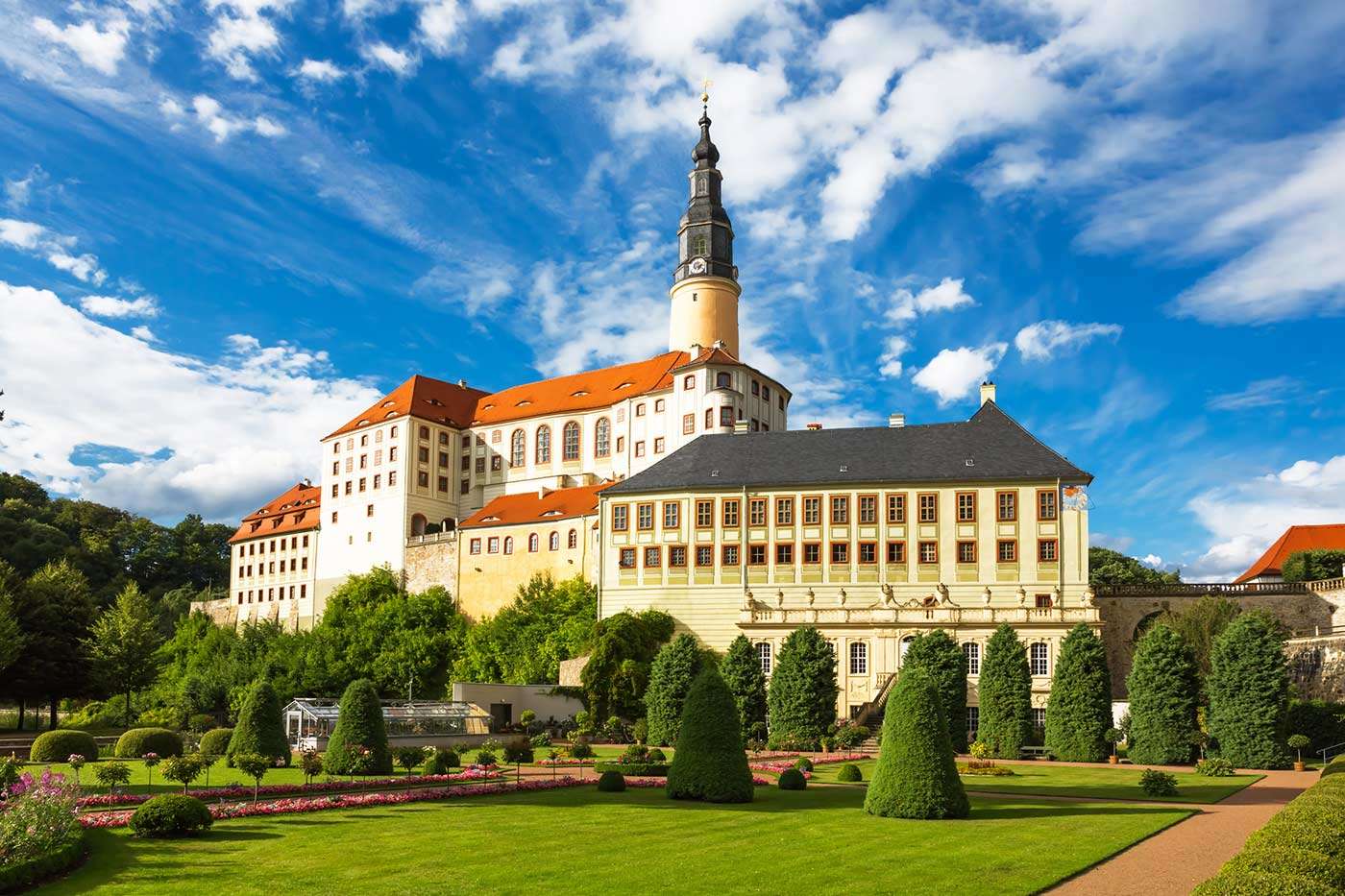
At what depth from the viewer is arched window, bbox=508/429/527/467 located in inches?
3644

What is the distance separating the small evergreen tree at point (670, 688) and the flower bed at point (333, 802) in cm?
1616

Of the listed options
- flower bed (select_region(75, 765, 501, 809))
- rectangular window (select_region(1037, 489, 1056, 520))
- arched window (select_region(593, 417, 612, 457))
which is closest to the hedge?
flower bed (select_region(75, 765, 501, 809))

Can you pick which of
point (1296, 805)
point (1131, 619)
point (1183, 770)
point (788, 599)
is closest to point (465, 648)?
point (788, 599)

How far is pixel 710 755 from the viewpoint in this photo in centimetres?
2830

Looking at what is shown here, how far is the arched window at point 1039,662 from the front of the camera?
5475 centimetres

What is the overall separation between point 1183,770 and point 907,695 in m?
21.3

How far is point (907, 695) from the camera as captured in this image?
86.7ft

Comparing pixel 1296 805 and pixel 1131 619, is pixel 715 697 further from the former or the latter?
pixel 1131 619

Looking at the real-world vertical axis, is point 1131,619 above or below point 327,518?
below

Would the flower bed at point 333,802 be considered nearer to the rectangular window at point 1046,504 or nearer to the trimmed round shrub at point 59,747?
the trimmed round shrub at point 59,747

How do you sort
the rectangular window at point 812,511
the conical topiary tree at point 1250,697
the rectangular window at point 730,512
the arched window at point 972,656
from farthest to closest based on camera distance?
the rectangular window at point 730,512 → the rectangular window at point 812,511 → the arched window at point 972,656 → the conical topiary tree at point 1250,697

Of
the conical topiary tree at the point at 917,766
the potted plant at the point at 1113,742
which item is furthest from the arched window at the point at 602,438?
the conical topiary tree at the point at 917,766

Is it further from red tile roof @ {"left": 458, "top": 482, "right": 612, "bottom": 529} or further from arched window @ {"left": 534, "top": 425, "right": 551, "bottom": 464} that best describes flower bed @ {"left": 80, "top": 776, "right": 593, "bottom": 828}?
arched window @ {"left": 534, "top": 425, "right": 551, "bottom": 464}

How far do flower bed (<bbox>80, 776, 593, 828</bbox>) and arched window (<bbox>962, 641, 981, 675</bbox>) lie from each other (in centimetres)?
2717
